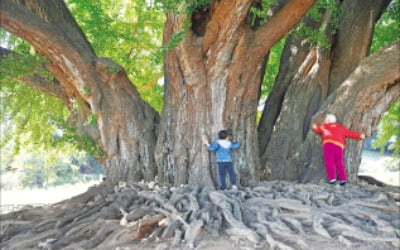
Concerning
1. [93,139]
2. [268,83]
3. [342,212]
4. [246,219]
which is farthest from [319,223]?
[268,83]

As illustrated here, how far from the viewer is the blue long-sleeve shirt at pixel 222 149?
20.5ft

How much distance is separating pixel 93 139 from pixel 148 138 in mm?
Result: 1209

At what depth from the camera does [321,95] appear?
8.02 m

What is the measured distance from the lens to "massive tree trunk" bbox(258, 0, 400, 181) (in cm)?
686

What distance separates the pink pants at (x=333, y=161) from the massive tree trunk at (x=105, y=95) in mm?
3069

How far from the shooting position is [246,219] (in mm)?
4809

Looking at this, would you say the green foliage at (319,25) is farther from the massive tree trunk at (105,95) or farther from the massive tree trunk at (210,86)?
the massive tree trunk at (105,95)

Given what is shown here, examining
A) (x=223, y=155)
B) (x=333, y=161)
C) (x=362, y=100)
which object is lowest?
(x=333, y=161)

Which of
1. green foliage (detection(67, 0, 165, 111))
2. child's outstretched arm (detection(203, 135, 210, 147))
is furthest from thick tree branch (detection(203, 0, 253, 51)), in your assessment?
green foliage (detection(67, 0, 165, 111))

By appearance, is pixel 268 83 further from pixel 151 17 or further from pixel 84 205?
pixel 84 205

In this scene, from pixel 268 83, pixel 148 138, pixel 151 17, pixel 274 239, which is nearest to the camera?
pixel 274 239

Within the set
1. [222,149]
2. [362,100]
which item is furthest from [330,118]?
[222,149]

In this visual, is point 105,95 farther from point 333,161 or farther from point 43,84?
point 333,161

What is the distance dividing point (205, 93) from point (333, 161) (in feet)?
8.21
